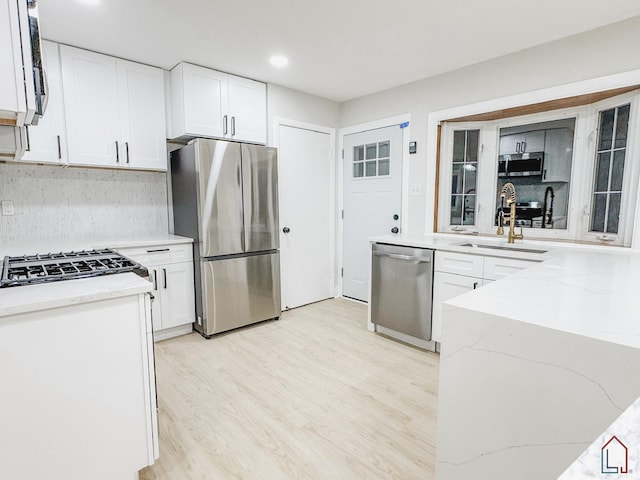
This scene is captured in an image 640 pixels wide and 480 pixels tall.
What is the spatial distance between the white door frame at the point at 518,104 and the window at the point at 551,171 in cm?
11

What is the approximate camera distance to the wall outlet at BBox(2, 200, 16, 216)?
261 cm

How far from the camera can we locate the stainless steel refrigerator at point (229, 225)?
2.93 metres

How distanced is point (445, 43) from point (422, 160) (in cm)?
108

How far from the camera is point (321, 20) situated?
2.30 metres

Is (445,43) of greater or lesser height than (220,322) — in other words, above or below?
above

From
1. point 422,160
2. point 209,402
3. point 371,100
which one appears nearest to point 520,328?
point 209,402

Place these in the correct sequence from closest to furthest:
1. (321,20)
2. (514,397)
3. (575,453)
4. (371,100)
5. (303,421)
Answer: (575,453)
(514,397)
(303,421)
(321,20)
(371,100)

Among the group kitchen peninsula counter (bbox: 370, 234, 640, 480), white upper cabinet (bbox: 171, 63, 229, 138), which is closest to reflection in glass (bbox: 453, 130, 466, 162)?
white upper cabinet (bbox: 171, 63, 229, 138)

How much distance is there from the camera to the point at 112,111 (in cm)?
284

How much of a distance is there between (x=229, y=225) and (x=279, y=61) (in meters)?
1.52

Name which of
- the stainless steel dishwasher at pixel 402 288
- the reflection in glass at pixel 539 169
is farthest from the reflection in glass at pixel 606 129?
the stainless steel dishwasher at pixel 402 288

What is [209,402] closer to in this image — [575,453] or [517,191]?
[575,453]

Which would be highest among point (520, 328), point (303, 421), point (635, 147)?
point (635, 147)

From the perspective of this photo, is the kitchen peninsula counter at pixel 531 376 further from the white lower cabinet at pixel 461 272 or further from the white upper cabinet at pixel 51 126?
the white upper cabinet at pixel 51 126
